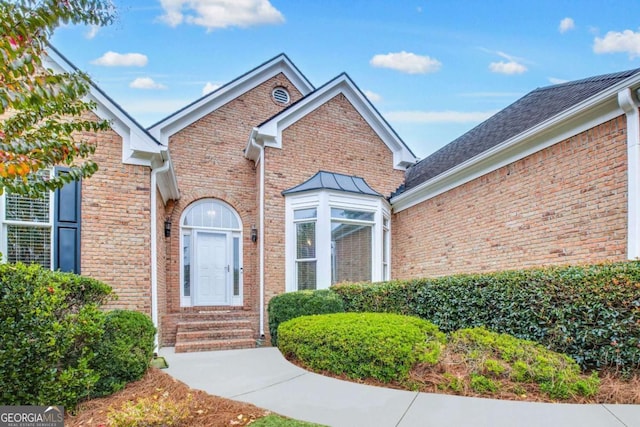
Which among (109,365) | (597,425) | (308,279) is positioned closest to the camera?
(597,425)

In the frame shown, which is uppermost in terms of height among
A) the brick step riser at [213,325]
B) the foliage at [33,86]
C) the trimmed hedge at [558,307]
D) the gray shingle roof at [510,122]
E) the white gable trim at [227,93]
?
the white gable trim at [227,93]

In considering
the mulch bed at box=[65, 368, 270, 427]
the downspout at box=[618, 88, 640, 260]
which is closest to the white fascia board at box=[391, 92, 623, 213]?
the downspout at box=[618, 88, 640, 260]

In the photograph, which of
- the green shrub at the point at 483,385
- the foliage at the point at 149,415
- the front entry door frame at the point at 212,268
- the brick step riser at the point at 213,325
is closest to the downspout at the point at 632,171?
the green shrub at the point at 483,385

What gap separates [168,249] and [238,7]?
255 inches

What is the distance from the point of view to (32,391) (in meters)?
3.74

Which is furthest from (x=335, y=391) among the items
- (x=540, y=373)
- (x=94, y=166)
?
(x=94, y=166)

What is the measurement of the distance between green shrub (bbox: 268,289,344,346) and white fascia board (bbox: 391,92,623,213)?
3644 millimetres

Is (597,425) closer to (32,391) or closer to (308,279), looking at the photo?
(32,391)

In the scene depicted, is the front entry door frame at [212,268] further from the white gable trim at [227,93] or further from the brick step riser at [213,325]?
the white gable trim at [227,93]

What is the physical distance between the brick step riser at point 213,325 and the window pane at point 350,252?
2.27 meters

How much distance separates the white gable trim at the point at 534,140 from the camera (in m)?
5.42

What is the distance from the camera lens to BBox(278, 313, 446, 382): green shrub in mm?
4438

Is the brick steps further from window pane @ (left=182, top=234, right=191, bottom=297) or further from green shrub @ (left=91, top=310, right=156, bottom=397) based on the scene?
green shrub @ (left=91, top=310, right=156, bottom=397)

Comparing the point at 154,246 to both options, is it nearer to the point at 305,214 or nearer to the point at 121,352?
the point at 121,352
